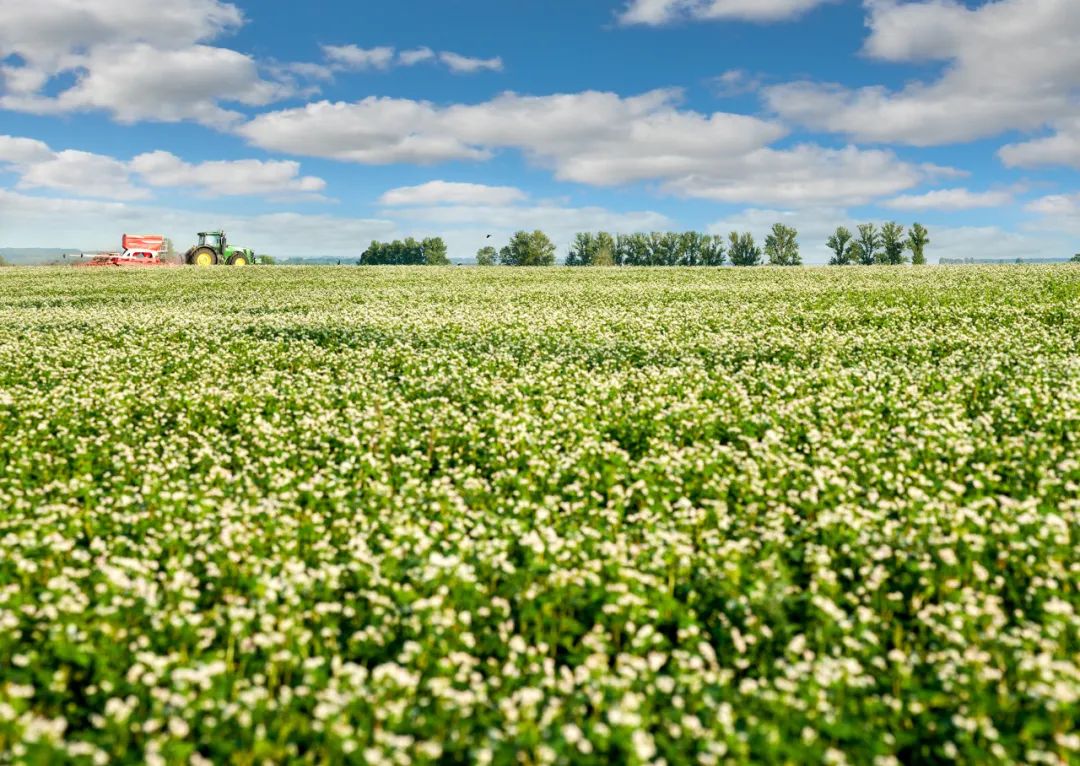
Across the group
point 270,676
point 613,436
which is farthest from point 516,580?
point 613,436

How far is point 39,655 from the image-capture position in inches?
220

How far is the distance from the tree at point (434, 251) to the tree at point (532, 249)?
106 ft

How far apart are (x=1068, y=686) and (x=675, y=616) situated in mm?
2830

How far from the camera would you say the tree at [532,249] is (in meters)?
154

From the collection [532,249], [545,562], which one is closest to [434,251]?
[532,249]

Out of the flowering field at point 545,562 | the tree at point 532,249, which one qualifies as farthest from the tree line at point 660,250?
the flowering field at point 545,562

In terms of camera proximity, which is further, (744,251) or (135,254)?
(744,251)

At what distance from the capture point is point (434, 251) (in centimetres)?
18888

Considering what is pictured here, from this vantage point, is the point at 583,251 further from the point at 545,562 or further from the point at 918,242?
the point at 545,562

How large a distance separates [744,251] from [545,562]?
525 feet

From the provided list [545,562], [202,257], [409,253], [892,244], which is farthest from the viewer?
[409,253]

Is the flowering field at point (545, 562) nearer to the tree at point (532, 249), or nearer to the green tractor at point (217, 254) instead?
the green tractor at point (217, 254)

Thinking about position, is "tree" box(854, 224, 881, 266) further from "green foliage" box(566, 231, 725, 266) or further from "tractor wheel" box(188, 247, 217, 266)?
"tractor wheel" box(188, 247, 217, 266)

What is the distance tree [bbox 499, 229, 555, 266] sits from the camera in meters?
154
